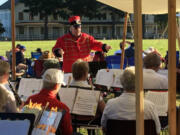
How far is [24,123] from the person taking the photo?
108 inches

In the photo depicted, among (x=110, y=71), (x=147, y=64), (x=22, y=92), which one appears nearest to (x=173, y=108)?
(x=147, y=64)

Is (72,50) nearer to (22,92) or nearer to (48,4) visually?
(22,92)

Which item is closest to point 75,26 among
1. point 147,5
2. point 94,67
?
point 94,67

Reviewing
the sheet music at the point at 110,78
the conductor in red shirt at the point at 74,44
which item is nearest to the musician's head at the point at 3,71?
the sheet music at the point at 110,78

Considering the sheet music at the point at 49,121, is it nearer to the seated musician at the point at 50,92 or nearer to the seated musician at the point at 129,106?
the seated musician at the point at 50,92

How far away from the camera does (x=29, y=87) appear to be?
4.80m

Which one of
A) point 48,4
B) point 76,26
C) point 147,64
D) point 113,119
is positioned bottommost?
point 113,119

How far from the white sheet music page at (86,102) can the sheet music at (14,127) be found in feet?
4.55

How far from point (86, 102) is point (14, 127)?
145 cm

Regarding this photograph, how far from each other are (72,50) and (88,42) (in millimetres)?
293

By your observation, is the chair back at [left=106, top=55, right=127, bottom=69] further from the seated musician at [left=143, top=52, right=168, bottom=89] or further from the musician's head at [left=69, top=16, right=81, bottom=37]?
the seated musician at [left=143, top=52, right=168, bottom=89]

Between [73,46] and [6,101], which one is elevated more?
[73,46]

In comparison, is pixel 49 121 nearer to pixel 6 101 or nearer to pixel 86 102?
pixel 6 101

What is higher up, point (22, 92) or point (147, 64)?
point (147, 64)
